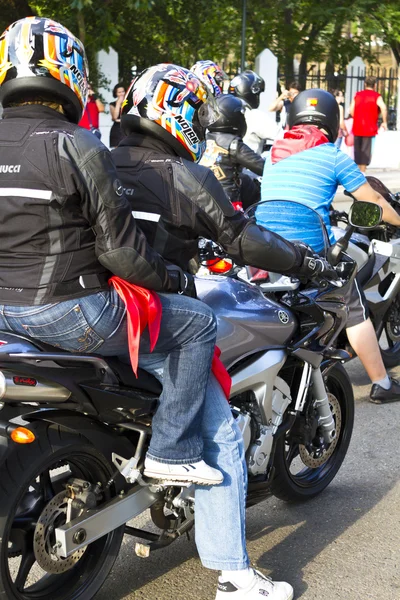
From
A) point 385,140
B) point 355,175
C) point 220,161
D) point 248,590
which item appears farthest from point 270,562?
point 385,140

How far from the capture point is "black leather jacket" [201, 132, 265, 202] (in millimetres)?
7414

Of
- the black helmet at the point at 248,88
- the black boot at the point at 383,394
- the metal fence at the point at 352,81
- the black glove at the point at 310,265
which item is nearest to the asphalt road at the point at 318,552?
the black boot at the point at 383,394

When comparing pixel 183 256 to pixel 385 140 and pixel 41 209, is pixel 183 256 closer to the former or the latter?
pixel 41 209

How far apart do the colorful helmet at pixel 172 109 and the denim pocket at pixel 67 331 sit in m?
0.76

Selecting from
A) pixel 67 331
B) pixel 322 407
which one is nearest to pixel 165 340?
pixel 67 331

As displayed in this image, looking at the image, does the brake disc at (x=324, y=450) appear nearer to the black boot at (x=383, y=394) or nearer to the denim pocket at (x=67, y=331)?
the black boot at (x=383, y=394)

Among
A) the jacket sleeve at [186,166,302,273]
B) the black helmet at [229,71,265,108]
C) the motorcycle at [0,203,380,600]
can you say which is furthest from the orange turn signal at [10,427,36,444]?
the black helmet at [229,71,265,108]

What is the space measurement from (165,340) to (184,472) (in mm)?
451

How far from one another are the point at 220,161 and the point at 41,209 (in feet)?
16.2

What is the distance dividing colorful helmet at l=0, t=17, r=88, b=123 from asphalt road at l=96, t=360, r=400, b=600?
179 centimetres

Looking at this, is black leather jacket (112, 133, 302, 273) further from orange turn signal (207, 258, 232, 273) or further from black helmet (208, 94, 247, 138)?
black helmet (208, 94, 247, 138)

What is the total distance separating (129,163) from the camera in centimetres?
312

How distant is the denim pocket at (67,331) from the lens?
8.93 feet

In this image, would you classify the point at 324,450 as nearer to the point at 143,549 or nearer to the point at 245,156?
the point at 143,549
